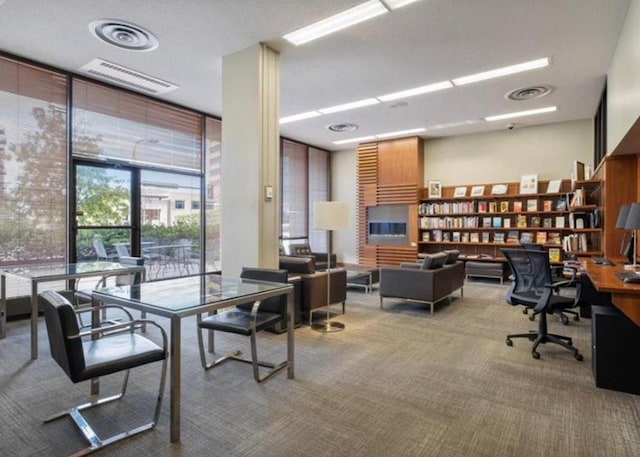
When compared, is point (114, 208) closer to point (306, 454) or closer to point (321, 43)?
point (321, 43)

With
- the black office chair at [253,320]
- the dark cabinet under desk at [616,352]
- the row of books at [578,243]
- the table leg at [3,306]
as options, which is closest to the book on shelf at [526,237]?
the row of books at [578,243]

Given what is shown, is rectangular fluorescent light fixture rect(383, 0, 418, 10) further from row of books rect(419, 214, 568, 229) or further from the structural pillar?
row of books rect(419, 214, 568, 229)

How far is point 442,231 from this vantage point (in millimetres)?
8523

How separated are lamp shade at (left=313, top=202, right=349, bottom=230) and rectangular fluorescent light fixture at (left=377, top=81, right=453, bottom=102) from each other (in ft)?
8.36

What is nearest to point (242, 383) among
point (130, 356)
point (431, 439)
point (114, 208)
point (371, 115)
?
point (130, 356)

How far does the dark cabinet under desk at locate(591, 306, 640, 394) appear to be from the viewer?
268 cm

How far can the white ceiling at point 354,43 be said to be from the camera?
11.6ft

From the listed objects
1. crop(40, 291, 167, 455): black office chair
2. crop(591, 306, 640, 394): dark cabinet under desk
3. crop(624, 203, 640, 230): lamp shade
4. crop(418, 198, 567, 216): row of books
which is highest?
crop(418, 198, 567, 216): row of books

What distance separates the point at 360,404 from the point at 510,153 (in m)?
7.18

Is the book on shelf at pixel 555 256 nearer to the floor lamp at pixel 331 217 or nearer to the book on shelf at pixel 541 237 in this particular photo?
the book on shelf at pixel 541 237

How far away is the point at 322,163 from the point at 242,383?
7895 millimetres

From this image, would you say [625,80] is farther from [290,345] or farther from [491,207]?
[491,207]

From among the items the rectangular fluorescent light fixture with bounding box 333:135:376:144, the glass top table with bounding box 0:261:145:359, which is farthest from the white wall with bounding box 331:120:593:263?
the glass top table with bounding box 0:261:145:359

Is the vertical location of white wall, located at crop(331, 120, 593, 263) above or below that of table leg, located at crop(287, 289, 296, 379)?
above
